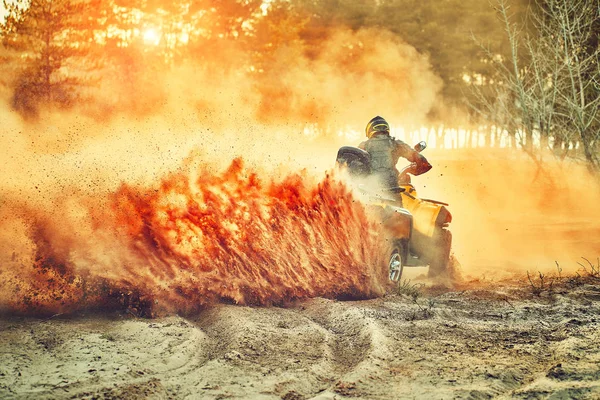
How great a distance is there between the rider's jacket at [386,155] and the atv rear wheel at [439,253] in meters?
1.14

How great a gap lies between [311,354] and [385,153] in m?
3.95

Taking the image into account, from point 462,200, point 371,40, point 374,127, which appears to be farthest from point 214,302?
point 371,40

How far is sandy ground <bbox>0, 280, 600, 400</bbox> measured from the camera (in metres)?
4.33

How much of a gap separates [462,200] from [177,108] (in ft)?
49.9

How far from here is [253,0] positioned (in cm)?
3725

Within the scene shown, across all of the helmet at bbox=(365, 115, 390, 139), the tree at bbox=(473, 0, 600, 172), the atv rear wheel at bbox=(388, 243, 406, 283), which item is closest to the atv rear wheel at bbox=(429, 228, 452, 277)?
the atv rear wheel at bbox=(388, 243, 406, 283)

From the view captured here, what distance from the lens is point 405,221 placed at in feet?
27.1

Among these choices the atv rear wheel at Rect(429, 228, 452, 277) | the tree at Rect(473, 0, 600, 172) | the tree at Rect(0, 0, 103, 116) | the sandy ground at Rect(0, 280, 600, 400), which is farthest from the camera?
the tree at Rect(0, 0, 103, 116)

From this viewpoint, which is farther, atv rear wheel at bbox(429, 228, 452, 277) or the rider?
atv rear wheel at bbox(429, 228, 452, 277)

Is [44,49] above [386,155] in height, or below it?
above

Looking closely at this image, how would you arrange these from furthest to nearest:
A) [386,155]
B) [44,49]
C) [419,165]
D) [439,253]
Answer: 1. [44,49]
2. [439,253]
3. [419,165]
4. [386,155]

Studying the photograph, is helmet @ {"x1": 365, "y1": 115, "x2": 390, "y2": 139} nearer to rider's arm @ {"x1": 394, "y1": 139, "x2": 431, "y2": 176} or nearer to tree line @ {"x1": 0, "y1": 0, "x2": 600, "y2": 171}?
rider's arm @ {"x1": 394, "y1": 139, "x2": 431, "y2": 176}

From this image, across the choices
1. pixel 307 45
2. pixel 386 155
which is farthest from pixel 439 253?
pixel 307 45

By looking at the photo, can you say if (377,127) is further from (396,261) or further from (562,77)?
(562,77)
